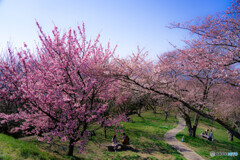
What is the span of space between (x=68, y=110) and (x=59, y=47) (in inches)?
109

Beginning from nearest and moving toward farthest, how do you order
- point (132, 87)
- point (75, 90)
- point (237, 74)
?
point (237, 74) → point (75, 90) → point (132, 87)

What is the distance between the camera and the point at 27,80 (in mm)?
6090

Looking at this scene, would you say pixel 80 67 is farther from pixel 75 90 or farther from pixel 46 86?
pixel 46 86

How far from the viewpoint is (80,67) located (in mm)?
6234

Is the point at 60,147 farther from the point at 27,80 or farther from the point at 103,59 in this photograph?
the point at 103,59

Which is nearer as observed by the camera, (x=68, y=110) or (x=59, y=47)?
(x=59, y=47)

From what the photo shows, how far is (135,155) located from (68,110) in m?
5.32

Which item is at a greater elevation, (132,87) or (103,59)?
(103,59)

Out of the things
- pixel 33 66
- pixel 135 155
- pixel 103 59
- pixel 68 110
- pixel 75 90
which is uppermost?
pixel 103 59

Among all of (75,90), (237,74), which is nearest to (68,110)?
(75,90)

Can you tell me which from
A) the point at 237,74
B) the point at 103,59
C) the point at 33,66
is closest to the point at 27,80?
the point at 33,66

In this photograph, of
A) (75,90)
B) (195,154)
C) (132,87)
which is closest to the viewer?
(75,90)

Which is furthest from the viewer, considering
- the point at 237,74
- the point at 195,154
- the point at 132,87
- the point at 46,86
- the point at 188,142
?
the point at 188,142

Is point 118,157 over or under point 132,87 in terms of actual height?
under
